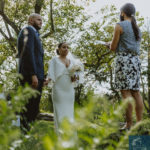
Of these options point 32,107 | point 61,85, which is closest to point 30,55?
point 32,107

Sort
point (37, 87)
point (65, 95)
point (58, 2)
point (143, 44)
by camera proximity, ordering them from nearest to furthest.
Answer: point (37, 87)
point (65, 95)
point (58, 2)
point (143, 44)

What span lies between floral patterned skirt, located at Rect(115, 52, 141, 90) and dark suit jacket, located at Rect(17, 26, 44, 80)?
1071 millimetres

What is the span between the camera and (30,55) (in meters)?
A: 3.68

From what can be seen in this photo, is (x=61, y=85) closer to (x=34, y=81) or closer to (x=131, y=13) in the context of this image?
(x=34, y=81)

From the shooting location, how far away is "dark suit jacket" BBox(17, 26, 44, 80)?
12.1 feet

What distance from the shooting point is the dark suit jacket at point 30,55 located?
3.69m

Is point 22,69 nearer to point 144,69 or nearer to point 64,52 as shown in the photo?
point 64,52

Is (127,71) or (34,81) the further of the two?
(127,71)

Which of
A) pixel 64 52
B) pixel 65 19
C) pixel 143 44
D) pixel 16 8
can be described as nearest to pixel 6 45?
pixel 16 8

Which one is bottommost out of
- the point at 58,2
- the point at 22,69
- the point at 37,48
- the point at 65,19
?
the point at 22,69

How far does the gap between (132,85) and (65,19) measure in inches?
395

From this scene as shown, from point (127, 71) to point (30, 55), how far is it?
4.27ft

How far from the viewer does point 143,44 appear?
14422 mm

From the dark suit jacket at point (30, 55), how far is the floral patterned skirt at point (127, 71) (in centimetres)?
107
